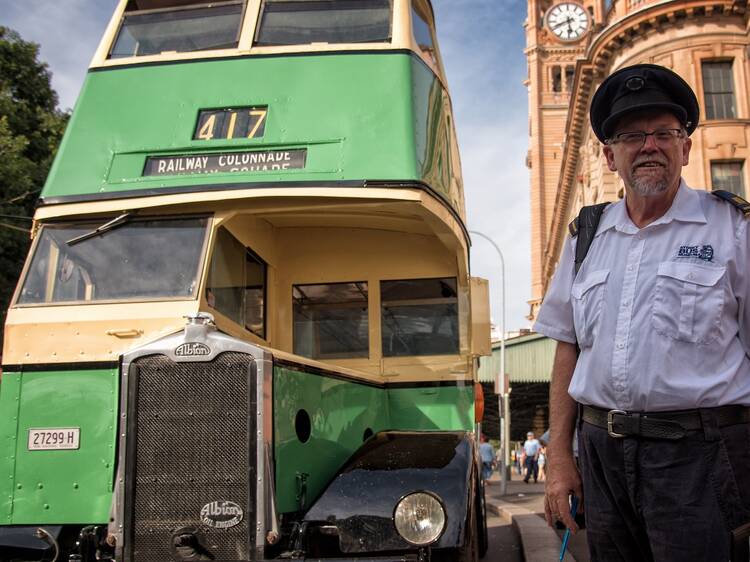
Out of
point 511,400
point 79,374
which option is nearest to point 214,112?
point 79,374

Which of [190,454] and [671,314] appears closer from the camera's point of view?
[671,314]

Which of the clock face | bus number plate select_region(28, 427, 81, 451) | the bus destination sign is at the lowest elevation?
bus number plate select_region(28, 427, 81, 451)

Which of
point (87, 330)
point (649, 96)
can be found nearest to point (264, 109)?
point (87, 330)

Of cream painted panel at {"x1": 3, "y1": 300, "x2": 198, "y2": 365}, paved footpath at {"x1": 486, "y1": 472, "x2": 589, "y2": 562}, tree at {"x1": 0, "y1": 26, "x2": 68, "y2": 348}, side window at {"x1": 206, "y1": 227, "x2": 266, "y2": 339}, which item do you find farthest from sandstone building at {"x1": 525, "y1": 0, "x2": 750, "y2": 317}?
cream painted panel at {"x1": 3, "y1": 300, "x2": 198, "y2": 365}

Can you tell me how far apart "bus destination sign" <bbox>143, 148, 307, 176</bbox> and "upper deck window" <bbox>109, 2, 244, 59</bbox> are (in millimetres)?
1279

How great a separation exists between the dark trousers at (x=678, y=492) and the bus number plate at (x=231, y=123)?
12.1 feet

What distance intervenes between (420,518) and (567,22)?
90232 millimetres

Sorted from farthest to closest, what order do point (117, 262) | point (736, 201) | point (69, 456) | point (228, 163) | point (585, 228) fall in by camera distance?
point (228, 163) → point (117, 262) → point (69, 456) → point (585, 228) → point (736, 201)

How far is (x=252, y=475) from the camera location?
13.1 ft

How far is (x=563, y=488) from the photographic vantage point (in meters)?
2.81

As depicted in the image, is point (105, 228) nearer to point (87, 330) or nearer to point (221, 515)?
point (87, 330)

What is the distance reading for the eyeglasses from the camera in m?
2.68

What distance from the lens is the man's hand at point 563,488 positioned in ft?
9.20

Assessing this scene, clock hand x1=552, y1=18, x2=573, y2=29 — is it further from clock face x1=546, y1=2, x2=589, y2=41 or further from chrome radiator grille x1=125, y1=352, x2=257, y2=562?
chrome radiator grille x1=125, y1=352, x2=257, y2=562
